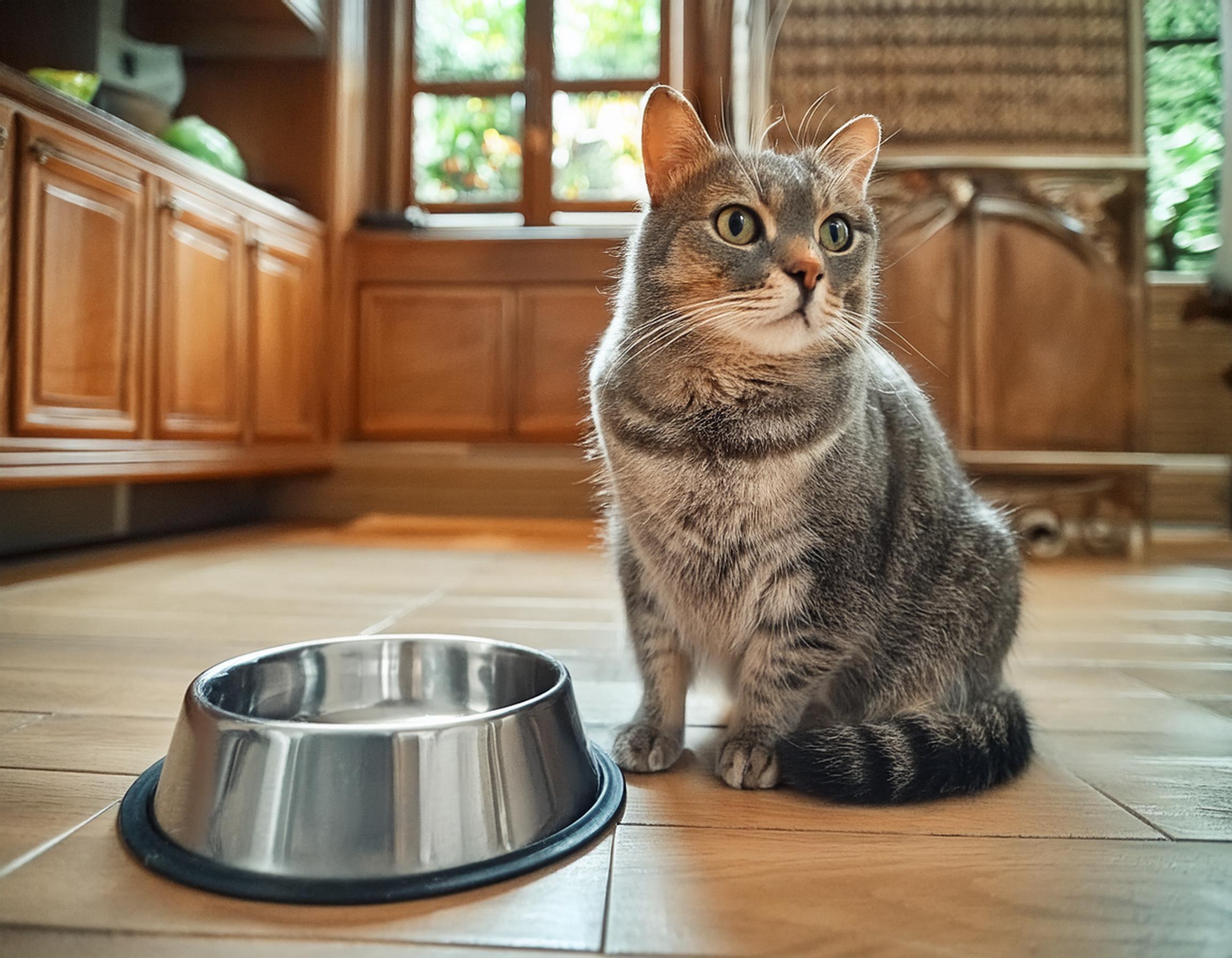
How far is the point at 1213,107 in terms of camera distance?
11.8 ft

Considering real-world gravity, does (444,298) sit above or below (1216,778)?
above

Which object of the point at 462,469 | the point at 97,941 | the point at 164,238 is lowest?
the point at 97,941

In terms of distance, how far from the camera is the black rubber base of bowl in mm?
594

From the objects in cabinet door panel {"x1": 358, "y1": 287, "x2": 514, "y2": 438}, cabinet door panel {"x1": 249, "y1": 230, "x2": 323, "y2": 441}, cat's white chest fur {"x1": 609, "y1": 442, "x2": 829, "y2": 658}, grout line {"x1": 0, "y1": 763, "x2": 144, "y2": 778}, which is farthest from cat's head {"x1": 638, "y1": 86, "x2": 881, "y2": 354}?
cabinet door panel {"x1": 358, "y1": 287, "x2": 514, "y2": 438}

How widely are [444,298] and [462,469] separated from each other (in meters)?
0.66

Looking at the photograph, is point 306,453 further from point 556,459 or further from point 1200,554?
point 1200,554

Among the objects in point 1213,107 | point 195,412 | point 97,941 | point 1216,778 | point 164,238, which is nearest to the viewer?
point 97,941

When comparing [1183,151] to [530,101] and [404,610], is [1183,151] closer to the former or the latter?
[530,101]

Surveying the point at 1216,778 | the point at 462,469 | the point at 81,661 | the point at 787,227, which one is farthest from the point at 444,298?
the point at 1216,778

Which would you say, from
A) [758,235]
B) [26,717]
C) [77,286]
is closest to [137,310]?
[77,286]

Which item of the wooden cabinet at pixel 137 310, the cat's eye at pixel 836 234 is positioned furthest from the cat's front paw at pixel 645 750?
the wooden cabinet at pixel 137 310

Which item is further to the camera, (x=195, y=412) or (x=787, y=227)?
(x=195, y=412)

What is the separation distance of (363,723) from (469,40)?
3.68 metres

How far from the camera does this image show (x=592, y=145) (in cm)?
374
